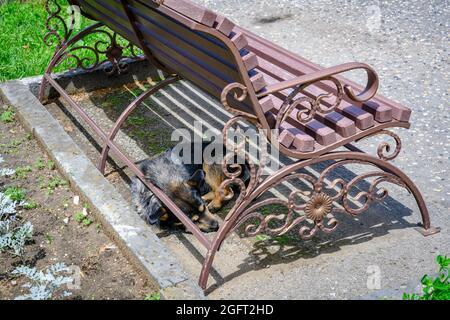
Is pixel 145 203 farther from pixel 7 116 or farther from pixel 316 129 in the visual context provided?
pixel 7 116

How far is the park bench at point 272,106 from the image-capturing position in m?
3.12

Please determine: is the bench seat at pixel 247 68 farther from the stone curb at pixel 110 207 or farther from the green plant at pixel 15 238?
the green plant at pixel 15 238

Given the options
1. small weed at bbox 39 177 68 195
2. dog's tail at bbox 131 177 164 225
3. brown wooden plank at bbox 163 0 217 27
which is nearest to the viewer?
brown wooden plank at bbox 163 0 217 27

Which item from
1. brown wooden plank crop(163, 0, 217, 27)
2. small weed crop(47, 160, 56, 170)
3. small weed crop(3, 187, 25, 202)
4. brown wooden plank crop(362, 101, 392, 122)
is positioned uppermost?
brown wooden plank crop(163, 0, 217, 27)

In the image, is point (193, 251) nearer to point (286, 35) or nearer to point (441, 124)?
point (441, 124)

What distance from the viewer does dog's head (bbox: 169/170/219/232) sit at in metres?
4.04

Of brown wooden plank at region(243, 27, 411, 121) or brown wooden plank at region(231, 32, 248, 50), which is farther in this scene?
brown wooden plank at region(243, 27, 411, 121)

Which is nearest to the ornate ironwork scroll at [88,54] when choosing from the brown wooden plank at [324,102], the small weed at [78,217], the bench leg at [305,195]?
the small weed at [78,217]

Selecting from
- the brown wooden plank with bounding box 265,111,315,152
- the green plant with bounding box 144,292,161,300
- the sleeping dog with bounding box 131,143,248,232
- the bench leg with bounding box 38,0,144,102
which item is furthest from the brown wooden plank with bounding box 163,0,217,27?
the bench leg with bounding box 38,0,144,102

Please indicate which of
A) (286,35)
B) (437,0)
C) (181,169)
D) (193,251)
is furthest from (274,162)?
(437,0)

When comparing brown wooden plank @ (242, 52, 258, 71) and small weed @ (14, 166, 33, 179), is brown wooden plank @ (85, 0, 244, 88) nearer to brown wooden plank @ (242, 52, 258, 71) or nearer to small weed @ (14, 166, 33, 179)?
brown wooden plank @ (242, 52, 258, 71)

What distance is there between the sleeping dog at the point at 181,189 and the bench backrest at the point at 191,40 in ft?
1.99

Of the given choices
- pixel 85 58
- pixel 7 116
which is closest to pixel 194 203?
pixel 7 116

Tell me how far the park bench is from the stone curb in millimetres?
190
